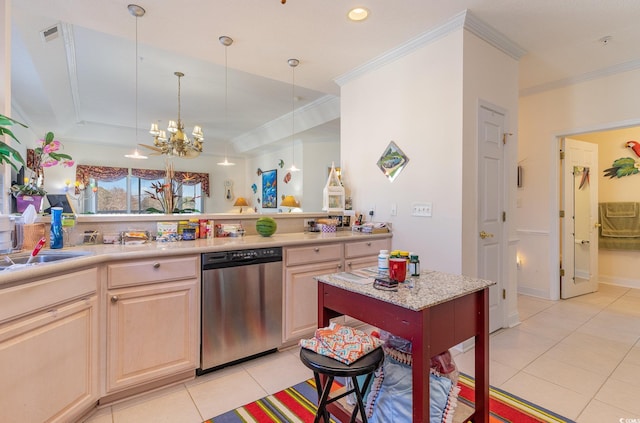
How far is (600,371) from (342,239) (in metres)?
2.16

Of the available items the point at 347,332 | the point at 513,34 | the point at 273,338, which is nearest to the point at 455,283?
the point at 347,332

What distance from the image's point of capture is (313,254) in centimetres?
277

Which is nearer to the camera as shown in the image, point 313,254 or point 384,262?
point 384,262

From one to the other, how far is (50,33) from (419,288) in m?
4.07

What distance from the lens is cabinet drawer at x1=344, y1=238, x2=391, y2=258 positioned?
9.92 ft

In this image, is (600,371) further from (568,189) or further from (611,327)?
(568,189)

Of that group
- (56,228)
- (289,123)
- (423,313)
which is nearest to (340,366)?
(423,313)

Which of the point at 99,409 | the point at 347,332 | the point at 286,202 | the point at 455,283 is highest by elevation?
the point at 286,202

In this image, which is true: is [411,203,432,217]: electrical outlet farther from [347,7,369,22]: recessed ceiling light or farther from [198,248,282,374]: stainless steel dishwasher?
[347,7,369,22]: recessed ceiling light

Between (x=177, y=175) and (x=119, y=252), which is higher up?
(x=177, y=175)

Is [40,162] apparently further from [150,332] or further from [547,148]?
[547,148]

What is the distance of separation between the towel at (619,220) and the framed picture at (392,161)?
13.0 ft

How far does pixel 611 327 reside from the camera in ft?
10.3

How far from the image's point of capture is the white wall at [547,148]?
3680 millimetres
